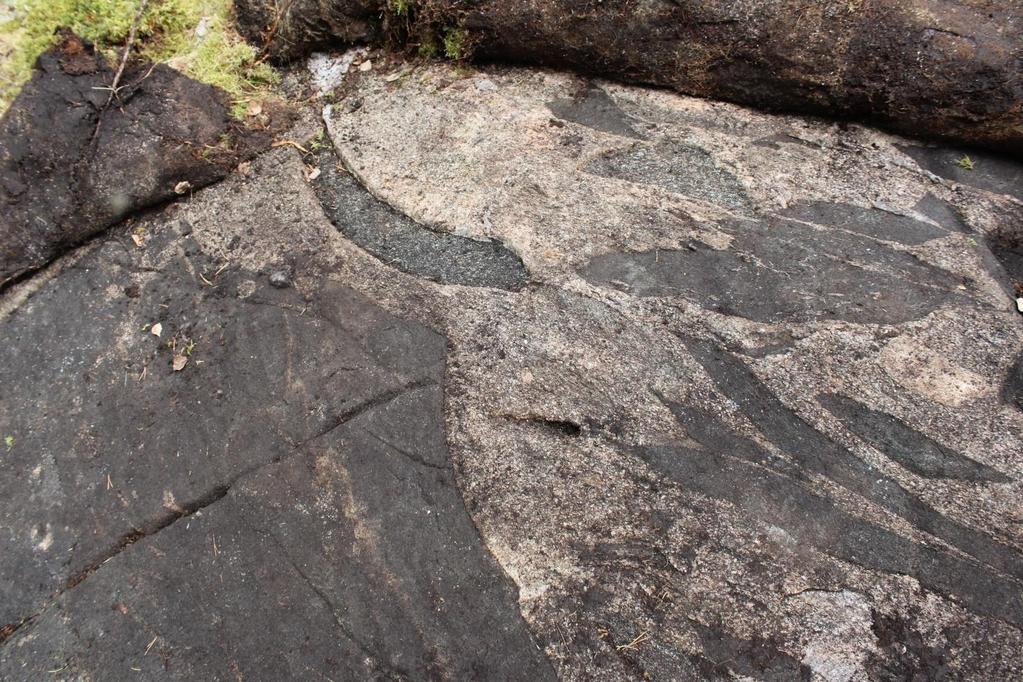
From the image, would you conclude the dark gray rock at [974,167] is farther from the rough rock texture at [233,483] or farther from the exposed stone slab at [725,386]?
the rough rock texture at [233,483]

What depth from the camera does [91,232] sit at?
342 cm

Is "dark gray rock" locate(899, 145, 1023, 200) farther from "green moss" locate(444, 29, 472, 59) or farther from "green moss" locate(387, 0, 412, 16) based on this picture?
"green moss" locate(387, 0, 412, 16)

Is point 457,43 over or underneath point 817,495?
over

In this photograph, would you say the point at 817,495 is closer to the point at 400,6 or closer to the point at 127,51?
the point at 400,6

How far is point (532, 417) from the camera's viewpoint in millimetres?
2715

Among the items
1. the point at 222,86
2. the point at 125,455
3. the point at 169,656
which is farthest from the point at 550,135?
the point at 169,656

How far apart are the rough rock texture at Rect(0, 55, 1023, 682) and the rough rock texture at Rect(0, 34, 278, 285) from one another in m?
0.14

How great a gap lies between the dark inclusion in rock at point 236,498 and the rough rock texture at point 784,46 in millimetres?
1634

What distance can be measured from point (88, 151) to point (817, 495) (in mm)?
3500

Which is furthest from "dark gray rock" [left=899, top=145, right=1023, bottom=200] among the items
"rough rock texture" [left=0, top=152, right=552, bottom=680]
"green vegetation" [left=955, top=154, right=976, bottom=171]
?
"rough rock texture" [left=0, top=152, right=552, bottom=680]

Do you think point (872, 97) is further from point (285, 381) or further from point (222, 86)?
point (222, 86)

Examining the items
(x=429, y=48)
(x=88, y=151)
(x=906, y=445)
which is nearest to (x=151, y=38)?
(x=88, y=151)

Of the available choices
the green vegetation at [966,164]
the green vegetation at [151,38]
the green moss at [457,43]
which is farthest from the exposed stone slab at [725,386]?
the green vegetation at [151,38]

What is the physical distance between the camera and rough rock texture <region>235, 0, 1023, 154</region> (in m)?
3.27
